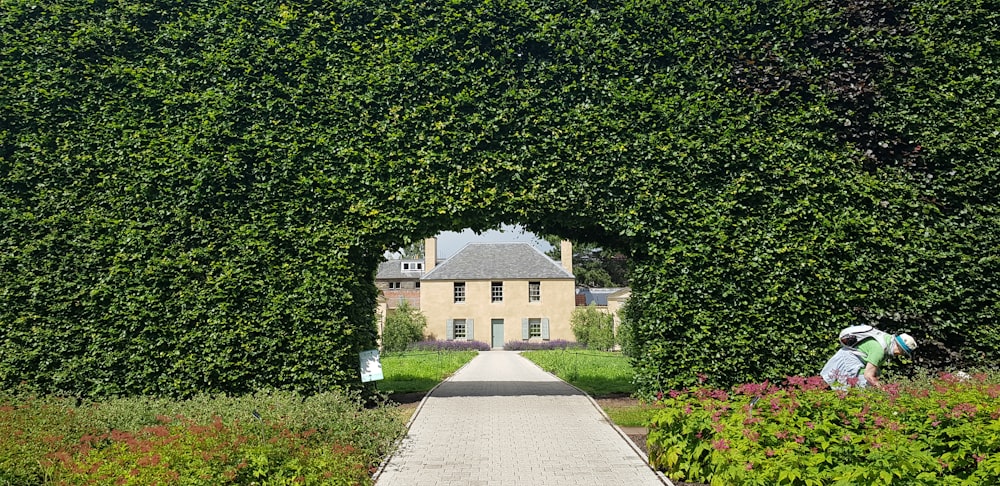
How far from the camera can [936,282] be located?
955 centimetres

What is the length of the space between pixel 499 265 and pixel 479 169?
3305cm

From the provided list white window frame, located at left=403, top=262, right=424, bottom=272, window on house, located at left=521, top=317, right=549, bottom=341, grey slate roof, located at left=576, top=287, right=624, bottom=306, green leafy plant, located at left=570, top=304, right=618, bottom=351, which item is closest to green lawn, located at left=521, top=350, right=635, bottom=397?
green leafy plant, located at left=570, top=304, right=618, bottom=351

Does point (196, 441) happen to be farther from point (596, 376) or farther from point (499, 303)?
point (499, 303)

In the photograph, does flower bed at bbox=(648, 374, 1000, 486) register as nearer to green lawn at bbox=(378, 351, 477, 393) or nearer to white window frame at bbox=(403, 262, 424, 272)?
green lawn at bbox=(378, 351, 477, 393)

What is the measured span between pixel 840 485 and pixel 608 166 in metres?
6.00

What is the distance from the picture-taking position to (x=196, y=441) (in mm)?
6090

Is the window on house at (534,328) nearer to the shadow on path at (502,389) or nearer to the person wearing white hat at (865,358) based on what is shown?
the shadow on path at (502,389)

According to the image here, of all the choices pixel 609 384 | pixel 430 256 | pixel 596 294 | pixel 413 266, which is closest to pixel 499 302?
pixel 430 256

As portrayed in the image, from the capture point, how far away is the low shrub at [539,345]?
38.4 m

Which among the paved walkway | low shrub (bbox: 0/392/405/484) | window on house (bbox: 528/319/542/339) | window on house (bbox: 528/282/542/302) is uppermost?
window on house (bbox: 528/282/542/302)

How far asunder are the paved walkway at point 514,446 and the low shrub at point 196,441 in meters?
0.51

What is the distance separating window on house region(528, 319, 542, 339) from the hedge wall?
31.4 m

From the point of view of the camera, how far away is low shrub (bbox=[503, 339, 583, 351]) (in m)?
38.4

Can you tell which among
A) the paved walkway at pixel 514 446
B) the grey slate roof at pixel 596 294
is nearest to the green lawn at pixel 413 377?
the paved walkway at pixel 514 446
